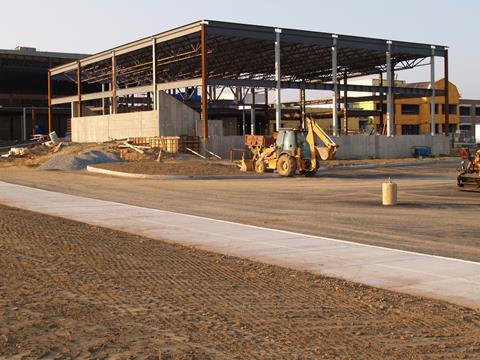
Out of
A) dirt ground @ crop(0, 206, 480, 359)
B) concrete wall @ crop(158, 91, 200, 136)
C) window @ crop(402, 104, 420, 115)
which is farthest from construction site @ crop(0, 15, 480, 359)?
window @ crop(402, 104, 420, 115)

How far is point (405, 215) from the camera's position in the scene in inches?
671

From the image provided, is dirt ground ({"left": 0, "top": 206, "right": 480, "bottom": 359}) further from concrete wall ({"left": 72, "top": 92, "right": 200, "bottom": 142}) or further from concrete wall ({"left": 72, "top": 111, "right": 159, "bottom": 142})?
concrete wall ({"left": 72, "top": 111, "right": 159, "bottom": 142})

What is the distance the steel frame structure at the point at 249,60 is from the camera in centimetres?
4788

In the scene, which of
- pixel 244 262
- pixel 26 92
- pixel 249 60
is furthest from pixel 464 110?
pixel 244 262

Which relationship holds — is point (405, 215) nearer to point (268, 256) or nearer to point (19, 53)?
point (268, 256)

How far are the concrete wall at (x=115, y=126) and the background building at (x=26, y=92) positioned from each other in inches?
770

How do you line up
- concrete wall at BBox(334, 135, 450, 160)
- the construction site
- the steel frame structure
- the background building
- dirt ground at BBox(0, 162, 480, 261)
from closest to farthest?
1. the construction site
2. dirt ground at BBox(0, 162, 480, 261)
3. the steel frame structure
4. concrete wall at BBox(334, 135, 450, 160)
5. the background building

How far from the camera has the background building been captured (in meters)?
83.1

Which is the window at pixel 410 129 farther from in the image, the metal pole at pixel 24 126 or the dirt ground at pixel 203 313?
the dirt ground at pixel 203 313

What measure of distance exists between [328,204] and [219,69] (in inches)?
1854

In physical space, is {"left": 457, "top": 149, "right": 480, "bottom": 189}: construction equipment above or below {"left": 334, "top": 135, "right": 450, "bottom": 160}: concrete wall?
below

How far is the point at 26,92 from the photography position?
89.9 meters

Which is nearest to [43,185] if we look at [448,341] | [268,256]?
[268,256]

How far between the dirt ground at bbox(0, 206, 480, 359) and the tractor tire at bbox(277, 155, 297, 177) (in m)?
22.5
